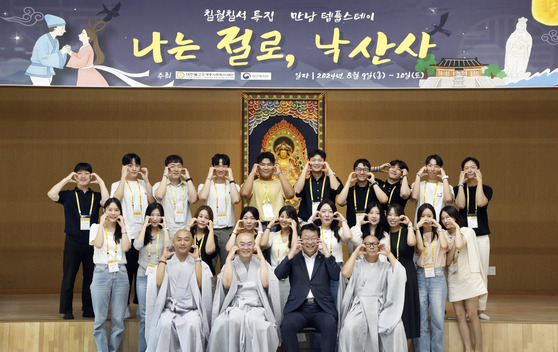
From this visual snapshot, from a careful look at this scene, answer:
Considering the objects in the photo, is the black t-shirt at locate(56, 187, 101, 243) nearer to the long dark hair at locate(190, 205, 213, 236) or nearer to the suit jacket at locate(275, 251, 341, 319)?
the long dark hair at locate(190, 205, 213, 236)

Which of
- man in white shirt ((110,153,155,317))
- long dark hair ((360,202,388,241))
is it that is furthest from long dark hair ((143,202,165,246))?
long dark hair ((360,202,388,241))

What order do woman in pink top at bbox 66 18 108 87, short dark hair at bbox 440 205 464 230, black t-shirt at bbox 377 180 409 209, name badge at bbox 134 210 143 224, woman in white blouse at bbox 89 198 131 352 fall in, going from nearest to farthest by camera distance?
woman in white blouse at bbox 89 198 131 352 < short dark hair at bbox 440 205 464 230 < name badge at bbox 134 210 143 224 < black t-shirt at bbox 377 180 409 209 < woman in pink top at bbox 66 18 108 87

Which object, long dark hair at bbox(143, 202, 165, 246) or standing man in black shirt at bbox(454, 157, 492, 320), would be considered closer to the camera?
long dark hair at bbox(143, 202, 165, 246)

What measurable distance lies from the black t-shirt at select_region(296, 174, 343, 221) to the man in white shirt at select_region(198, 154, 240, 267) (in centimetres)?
57

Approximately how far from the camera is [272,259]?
5.26 metres

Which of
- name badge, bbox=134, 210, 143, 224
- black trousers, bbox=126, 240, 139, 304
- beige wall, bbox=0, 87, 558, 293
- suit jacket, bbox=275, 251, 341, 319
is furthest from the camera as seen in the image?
beige wall, bbox=0, 87, 558, 293

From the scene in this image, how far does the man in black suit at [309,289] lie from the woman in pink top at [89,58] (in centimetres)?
276

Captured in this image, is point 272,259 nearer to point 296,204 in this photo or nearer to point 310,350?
point 310,350

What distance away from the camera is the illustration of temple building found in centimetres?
654

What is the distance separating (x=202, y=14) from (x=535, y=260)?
440 cm

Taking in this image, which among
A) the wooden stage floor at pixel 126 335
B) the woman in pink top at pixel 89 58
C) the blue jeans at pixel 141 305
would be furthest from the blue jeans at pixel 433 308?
the woman in pink top at pixel 89 58

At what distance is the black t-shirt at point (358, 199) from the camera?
556 cm

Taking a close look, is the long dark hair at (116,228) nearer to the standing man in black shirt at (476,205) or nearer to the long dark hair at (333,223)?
the long dark hair at (333,223)

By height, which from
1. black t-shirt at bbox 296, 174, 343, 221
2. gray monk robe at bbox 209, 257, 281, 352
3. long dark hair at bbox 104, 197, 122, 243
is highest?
black t-shirt at bbox 296, 174, 343, 221
